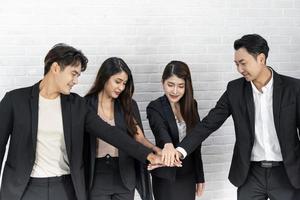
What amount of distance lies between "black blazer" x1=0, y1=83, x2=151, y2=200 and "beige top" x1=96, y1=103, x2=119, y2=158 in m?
0.21

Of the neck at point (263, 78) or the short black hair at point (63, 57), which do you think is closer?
the short black hair at point (63, 57)

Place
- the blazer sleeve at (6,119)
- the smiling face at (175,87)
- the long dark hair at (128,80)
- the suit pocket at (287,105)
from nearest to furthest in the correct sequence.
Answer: the blazer sleeve at (6,119)
the suit pocket at (287,105)
the long dark hair at (128,80)
the smiling face at (175,87)

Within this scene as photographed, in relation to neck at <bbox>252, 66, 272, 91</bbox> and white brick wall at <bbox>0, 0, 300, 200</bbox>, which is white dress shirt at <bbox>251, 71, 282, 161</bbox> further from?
white brick wall at <bbox>0, 0, 300, 200</bbox>

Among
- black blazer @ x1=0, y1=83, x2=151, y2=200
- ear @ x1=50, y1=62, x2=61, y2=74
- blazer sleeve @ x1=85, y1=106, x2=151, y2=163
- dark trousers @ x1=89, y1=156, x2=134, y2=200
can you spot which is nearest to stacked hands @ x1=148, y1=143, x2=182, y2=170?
blazer sleeve @ x1=85, y1=106, x2=151, y2=163

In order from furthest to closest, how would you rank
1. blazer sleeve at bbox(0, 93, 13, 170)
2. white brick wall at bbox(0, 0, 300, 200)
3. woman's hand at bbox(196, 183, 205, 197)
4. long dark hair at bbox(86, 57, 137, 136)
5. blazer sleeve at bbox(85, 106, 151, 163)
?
white brick wall at bbox(0, 0, 300, 200), woman's hand at bbox(196, 183, 205, 197), long dark hair at bbox(86, 57, 137, 136), blazer sleeve at bbox(85, 106, 151, 163), blazer sleeve at bbox(0, 93, 13, 170)

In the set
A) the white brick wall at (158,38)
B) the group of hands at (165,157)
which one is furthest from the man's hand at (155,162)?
the white brick wall at (158,38)

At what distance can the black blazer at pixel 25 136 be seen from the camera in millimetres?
2367

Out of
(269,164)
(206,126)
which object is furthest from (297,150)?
(206,126)

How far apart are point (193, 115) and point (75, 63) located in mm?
952

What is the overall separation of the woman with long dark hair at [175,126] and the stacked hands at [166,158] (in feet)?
0.20

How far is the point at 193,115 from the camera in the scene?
3.00 m

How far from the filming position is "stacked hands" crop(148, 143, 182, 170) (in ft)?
8.85

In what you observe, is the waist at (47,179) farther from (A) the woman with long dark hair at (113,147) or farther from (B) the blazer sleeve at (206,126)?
(B) the blazer sleeve at (206,126)

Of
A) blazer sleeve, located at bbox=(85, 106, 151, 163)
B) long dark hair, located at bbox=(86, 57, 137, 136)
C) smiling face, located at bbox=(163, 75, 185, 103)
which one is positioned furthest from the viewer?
smiling face, located at bbox=(163, 75, 185, 103)
